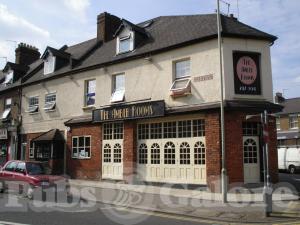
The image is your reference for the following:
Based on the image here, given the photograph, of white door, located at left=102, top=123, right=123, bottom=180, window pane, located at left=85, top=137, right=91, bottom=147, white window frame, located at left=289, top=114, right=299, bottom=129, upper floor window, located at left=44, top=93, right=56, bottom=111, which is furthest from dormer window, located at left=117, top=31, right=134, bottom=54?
white window frame, located at left=289, top=114, right=299, bottom=129

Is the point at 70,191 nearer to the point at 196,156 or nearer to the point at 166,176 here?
the point at 166,176

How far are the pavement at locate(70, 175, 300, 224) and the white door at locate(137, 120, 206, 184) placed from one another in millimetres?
547

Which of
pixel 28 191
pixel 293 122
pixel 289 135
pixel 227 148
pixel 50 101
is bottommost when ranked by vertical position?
pixel 28 191

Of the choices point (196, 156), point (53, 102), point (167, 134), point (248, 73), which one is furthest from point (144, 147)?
point (53, 102)

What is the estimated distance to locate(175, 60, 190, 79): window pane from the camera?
61.0 feet

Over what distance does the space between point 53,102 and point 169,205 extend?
1479 cm

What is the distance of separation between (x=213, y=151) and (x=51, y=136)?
11.7 meters

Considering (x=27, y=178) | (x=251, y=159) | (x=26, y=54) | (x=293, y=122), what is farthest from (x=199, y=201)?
(x=293, y=122)

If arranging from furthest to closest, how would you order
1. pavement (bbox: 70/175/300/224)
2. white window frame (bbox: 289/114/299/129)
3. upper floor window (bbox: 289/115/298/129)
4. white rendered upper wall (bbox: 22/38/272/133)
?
1. upper floor window (bbox: 289/115/298/129)
2. white window frame (bbox: 289/114/299/129)
3. white rendered upper wall (bbox: 22/38/272/133)
4. pavement (bbox: 70/175/300/224)

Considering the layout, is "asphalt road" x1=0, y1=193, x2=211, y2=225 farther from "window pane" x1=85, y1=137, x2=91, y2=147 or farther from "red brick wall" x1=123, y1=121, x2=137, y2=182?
"window pane" x1=85, y1=137, x2=91, y2=147

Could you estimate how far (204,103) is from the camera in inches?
685

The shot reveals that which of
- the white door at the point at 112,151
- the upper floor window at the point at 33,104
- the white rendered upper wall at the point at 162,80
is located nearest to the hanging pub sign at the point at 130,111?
the white rendered upper wall at the point at 162,80

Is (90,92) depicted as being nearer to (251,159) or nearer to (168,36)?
(168,36)

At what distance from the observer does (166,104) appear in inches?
739
